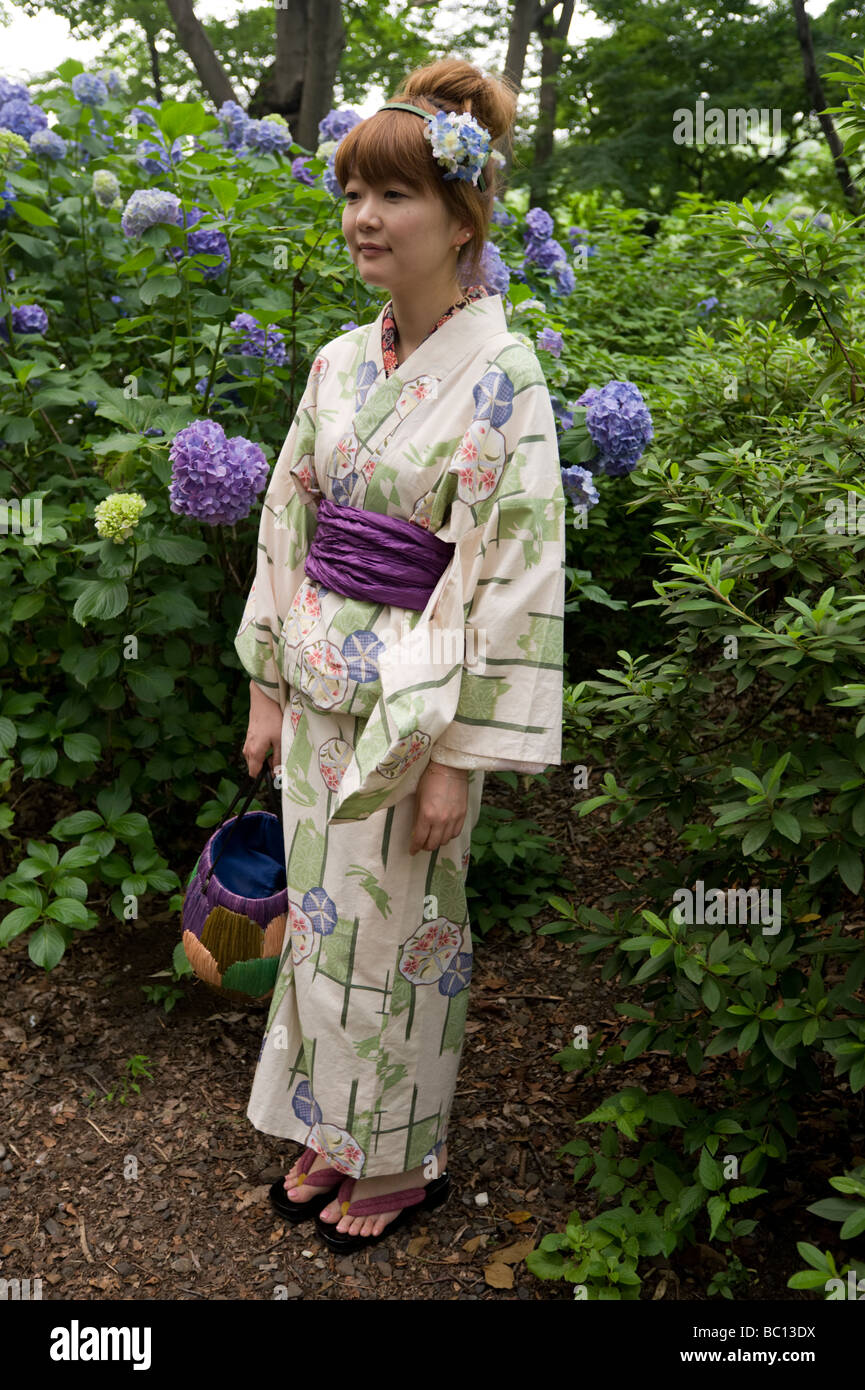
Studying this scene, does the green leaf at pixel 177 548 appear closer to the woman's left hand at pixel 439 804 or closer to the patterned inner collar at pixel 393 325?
the patterned inner collar at pixel 393 325

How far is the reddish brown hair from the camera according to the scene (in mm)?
1771

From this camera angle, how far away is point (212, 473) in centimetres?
235

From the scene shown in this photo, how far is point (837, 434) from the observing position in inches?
78.3

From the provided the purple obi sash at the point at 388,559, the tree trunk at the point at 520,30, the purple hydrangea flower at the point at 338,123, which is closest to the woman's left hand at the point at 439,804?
the purple obi sash at the point at 388,559

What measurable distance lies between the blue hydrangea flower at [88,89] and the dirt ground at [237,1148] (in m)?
2.12

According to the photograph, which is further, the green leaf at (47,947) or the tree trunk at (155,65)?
the tree trunk at (155,65)

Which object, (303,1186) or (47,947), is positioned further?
(47,947)

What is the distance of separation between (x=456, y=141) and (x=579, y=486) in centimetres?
111

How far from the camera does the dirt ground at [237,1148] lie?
2.10 meters

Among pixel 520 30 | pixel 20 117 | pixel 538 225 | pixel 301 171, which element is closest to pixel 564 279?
pixel 538 225

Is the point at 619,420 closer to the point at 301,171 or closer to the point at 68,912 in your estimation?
the point at 301,171
